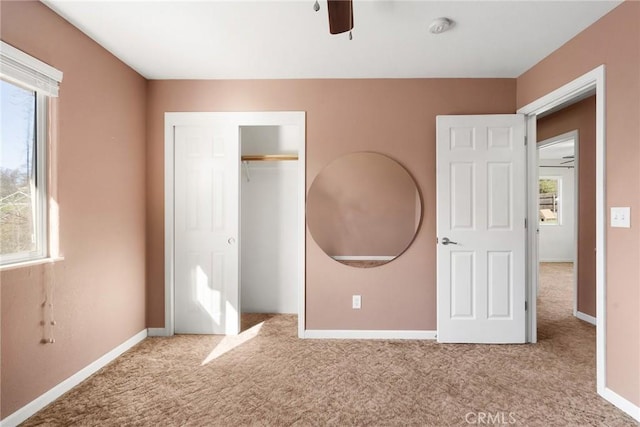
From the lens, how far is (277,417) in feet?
5.90

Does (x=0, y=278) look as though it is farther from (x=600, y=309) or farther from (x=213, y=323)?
(x=600, y=309)

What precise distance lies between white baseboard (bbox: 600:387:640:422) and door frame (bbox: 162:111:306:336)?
218cm

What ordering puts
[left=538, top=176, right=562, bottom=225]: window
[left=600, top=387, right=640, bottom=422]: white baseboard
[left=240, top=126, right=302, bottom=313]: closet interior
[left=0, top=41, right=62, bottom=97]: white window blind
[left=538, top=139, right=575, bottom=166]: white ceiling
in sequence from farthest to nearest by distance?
[left=538, top=176, right=562, bottom=225]: window < [left=538, top=139, right=575, bottom=166]: white ceiling < [left=240, top=126, right=302, bottom=313]: closet interior < [left=600, top=387, right=640, bottom=422]: white baseboard < [left=0, top=41, right=62, bottom=97]: white window blind

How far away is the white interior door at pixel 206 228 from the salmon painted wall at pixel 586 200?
3736 mm

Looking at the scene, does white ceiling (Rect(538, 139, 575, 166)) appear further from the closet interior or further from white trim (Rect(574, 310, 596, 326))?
the closet interior

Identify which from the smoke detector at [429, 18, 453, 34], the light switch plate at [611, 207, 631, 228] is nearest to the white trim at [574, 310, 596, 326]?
the light switch plate at [611, 207, 631, 228]

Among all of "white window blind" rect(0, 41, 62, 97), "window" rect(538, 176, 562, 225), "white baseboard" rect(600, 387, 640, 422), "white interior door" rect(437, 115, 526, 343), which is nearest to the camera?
"white window blind" rect(0, 41, 62, 97)

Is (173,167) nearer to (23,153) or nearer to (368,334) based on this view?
(23,153)

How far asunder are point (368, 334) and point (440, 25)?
252 centimetres

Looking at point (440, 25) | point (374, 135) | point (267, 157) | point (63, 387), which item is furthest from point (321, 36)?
point (63, 387)

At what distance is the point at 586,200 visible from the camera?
3461 millimetres

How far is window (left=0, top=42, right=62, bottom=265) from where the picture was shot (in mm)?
1718

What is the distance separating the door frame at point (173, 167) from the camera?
9.61 feet

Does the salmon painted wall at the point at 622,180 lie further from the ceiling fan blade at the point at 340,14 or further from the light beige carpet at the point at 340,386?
the ceiling fan blade at the point at 340,14
